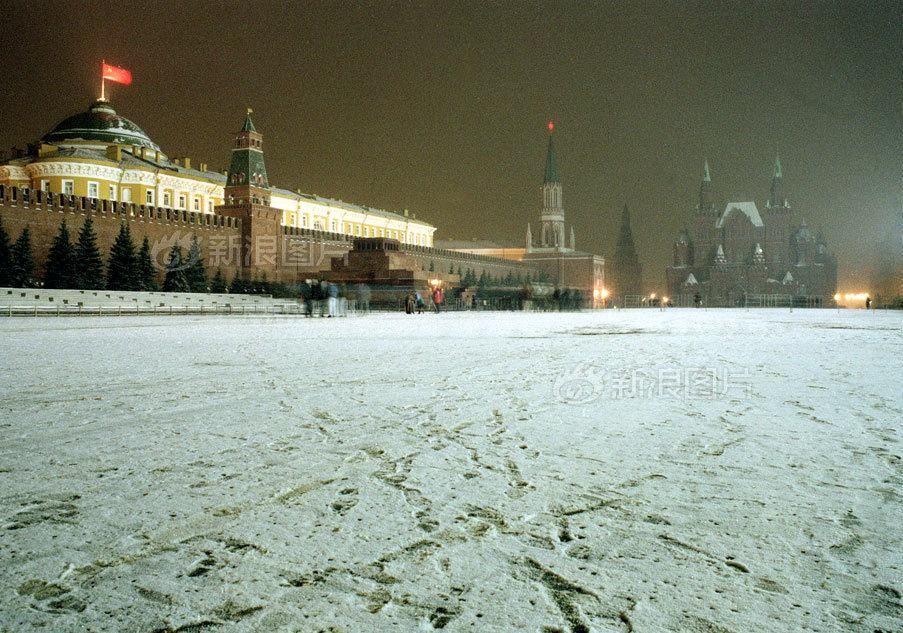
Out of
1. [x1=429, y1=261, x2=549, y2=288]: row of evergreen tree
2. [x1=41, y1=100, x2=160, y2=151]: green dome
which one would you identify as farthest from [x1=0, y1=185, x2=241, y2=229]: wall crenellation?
[x1=429, y1=261, x2=549, y2=288]: row of evergreen tree

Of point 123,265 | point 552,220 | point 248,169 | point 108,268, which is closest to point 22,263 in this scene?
point 108,268

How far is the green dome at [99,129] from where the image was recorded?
167 ft

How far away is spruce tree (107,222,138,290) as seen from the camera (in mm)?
33219

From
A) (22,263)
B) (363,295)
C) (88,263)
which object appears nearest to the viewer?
(22,263)

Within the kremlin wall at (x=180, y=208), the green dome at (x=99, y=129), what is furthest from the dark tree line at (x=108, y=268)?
the green dome at (x=99, y=129)

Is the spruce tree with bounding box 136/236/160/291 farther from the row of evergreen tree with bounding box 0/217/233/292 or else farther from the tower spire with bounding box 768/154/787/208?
the tower spire with bounding box 768/154/787/208

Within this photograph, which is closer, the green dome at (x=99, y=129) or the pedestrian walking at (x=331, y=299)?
the pedestrian walking at (x=331, y=299)

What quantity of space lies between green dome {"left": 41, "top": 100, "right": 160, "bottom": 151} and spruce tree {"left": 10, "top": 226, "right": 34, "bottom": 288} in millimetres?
21442

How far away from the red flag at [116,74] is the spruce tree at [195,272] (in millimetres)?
27945

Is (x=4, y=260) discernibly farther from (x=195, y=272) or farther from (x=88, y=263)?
(x=195, y=272)

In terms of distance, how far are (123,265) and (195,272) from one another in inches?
163

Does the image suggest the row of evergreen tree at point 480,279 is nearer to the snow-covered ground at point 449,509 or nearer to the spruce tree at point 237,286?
the spruce tree at point 237,286

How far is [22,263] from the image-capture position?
99.6ft

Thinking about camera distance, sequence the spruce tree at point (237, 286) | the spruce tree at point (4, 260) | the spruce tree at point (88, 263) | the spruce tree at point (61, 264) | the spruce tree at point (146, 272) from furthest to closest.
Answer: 1. the spruce tree at point (237, 286)
2. the spruce tree at point (146, 272)
3. the spruce tree at point (88, 263)
4. the spruce tree at point (61, 264)
5. the spruce tree at point (4, 260)
